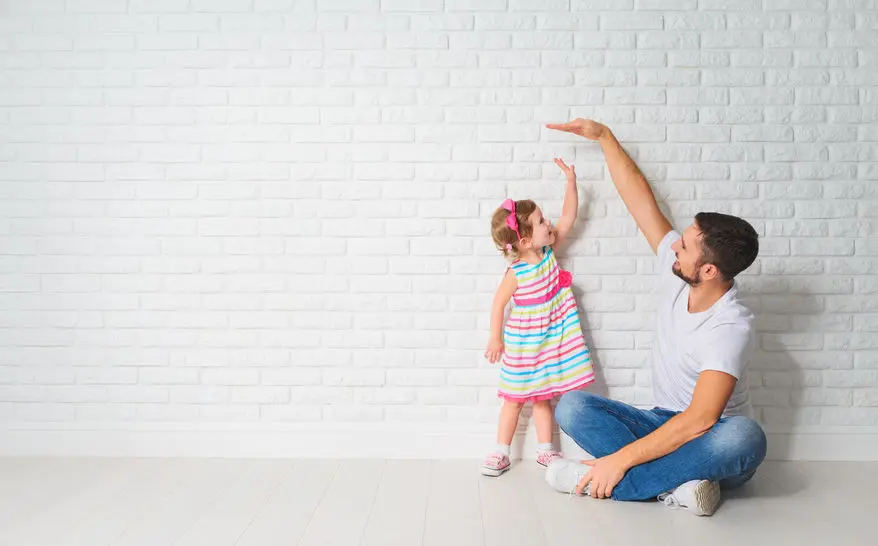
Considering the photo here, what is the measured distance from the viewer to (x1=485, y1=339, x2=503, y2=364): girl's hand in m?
3.19

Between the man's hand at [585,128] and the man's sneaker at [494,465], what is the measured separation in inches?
53.4

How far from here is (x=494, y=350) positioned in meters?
3.19

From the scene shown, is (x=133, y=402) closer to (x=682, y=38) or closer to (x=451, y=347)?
(x=451, y=347)

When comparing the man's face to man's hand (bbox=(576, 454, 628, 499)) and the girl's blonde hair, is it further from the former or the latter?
man's hand (bbox=(576, 454, 628, 499))

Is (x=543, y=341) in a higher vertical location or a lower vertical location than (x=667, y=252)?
lower

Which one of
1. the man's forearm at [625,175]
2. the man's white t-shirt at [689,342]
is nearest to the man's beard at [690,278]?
the man's white t-shirt at [689,342]

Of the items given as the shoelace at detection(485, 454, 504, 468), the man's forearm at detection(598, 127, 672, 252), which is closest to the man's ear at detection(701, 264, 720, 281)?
the man's forearm at detection(598, 127, 672, 252)

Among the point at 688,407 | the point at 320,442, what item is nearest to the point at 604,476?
the point at 688,407

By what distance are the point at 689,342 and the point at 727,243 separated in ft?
1.27

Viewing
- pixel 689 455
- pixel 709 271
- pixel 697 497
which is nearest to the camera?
pixel 697 497

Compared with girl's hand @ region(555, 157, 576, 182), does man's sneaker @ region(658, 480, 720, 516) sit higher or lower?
lower

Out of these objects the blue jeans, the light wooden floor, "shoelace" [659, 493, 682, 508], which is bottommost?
the light wooden floor

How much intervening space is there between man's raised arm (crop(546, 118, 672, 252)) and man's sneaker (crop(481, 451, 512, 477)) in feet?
3.48

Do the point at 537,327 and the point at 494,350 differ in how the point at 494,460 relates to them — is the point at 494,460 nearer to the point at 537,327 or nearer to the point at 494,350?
the point at 494,350
